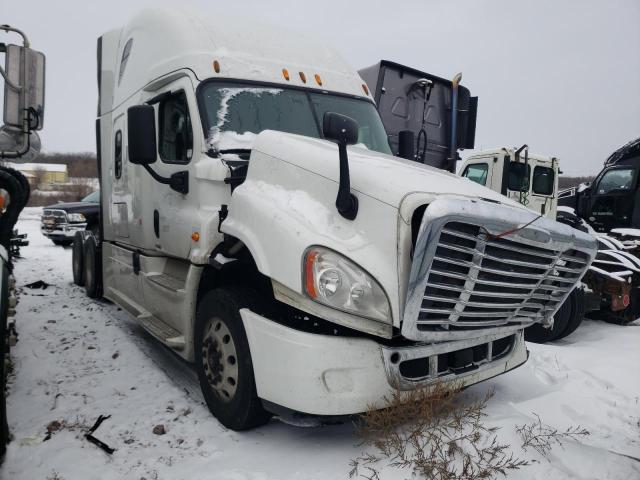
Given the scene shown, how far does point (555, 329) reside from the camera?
5867mm

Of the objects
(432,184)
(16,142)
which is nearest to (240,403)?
(432,184)

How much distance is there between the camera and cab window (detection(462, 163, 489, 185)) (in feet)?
32.7

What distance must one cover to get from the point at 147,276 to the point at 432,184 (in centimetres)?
315

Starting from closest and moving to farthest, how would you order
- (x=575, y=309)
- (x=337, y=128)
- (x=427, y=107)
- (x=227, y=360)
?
(x=337, y=128)
(x=227, y=360)
(x=575, y=309)
(x=427, y=107)

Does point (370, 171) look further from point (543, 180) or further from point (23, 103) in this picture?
point (543, 180)

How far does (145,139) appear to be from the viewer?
369 cm

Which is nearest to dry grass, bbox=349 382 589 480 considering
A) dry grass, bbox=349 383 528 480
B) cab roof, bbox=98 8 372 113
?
dry grass, bbox=349 383 528 480

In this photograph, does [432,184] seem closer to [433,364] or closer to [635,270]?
[433,364]

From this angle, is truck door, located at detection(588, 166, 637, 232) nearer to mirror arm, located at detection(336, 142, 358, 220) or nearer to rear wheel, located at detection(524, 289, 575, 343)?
rear wheel, located at detection(524, 289, 575, 343)

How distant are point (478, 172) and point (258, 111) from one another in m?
7.28

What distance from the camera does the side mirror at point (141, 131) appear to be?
3652 millimetres

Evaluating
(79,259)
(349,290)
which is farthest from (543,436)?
(79,259)

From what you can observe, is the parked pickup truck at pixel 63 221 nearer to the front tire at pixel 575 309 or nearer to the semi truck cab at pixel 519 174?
the semi truck cab at pixel 519 174

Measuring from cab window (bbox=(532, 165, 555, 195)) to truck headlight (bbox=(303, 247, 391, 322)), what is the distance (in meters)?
9.09
